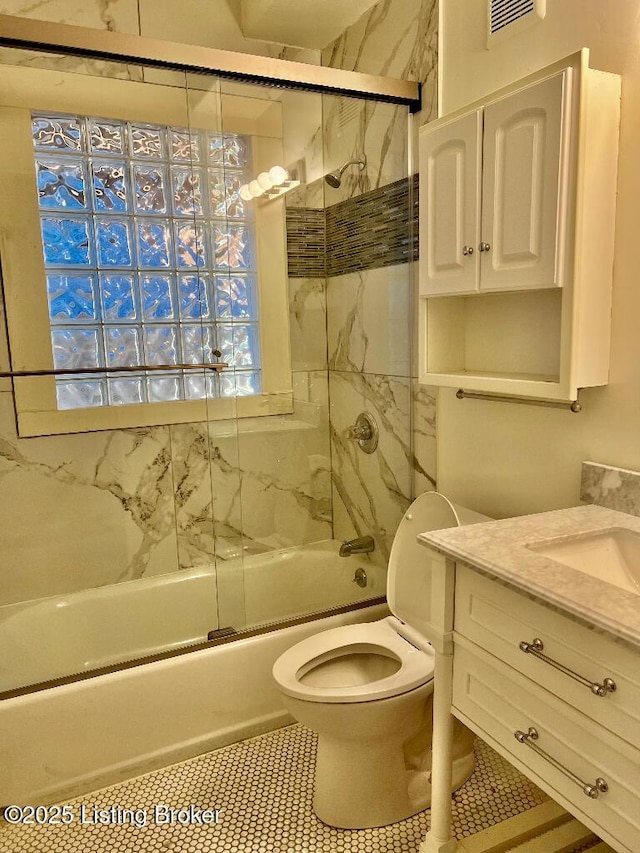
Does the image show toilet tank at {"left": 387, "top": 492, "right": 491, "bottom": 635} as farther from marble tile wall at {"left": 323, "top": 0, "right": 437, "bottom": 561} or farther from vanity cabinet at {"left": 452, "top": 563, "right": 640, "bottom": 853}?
vanity cabinet at {"left": 452, "top": 563, "right": 640, "bottom": 853}

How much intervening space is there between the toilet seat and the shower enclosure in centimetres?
36

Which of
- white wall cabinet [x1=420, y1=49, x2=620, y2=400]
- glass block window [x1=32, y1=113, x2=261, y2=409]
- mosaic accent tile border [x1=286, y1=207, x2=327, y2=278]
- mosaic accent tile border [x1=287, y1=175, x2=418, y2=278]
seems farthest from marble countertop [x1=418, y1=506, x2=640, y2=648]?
mosaic accent tile border [x1=286, y1=207, x2=327, y2=278]

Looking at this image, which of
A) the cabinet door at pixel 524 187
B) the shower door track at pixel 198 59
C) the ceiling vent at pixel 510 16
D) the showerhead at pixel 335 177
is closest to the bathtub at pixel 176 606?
the cabinet door at pixel 524 187

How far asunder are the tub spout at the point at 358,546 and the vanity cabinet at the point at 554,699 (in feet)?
3.78

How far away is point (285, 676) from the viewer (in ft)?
5.51

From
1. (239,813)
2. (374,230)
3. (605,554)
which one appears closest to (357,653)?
(239,813)

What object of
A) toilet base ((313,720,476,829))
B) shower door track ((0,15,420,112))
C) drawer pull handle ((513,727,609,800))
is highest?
shower door track ((0,15,420,112))

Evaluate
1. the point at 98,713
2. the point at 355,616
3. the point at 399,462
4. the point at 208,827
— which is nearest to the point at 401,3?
the point at 399,462

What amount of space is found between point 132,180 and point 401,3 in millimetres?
1182

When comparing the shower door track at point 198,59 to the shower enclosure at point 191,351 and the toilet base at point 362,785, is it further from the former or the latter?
the toilet base at point 362,785

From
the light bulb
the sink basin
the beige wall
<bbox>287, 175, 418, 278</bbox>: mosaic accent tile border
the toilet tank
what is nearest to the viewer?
the sink basin

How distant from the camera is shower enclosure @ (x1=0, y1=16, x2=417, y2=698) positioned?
2.25m

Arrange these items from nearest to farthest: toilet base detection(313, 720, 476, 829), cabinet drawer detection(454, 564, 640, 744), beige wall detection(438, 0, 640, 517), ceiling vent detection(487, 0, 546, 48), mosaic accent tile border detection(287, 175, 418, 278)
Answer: cabinet drawer detection(454, 564, 640, 744) → beige wall detection(438, 0, 640, 517) → ceiling vent detection(487, 0, 546, 48) → toilet base detection(313, 720, 476, 829) → mosaic accent tile border detection(287, 175, 418, 278)

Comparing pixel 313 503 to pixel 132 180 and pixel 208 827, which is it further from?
pixel 132 180
